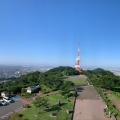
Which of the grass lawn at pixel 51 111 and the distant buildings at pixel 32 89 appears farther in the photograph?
the distant buildings at pixel 32 89

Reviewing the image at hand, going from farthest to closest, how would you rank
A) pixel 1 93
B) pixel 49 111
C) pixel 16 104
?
1. pixel 1 93
2. pixel 16 104
3. pixel 49 111

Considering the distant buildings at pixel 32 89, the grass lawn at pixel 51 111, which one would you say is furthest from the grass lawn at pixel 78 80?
the grass lawn at pixel 51 111

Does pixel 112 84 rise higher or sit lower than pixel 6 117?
higher

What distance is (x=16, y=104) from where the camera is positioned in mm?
25375

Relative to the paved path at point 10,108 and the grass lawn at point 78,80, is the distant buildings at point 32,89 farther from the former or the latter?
the grass lawn at point 78,80

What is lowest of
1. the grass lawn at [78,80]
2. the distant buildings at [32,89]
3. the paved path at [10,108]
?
the paved path at [10,108]

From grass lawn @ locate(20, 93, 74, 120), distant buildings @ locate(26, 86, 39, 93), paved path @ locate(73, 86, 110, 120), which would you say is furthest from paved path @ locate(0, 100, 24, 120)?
paved path @ locate(73, 86, 110, 120)

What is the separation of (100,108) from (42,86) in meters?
15.5

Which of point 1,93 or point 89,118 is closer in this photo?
point 89,118

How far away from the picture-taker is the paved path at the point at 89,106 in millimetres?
20344

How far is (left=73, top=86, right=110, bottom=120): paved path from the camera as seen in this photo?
2034 centimetres

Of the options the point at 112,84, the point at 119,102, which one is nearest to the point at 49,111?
the point at 119,102

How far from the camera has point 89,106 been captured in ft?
80.1

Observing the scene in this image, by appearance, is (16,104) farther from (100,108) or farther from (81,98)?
(100,108)
